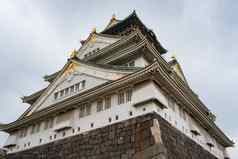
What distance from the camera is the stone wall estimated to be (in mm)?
10894

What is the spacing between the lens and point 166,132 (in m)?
11.9

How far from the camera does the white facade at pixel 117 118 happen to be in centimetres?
1230

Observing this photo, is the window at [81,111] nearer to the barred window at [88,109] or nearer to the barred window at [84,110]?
the barred window at [84,110]

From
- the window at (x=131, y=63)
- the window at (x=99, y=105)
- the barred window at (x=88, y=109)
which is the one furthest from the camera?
the window at (x=131, y=63)

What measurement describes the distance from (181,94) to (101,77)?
188 inches

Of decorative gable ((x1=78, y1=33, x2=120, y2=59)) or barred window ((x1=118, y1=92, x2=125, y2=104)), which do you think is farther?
decorative gable ((x1=78, y1=33, x2=120, y2=59))

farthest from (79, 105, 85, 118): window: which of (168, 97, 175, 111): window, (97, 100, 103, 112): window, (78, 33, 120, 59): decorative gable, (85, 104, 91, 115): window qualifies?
(78, 33, 120, 59): decorative gable

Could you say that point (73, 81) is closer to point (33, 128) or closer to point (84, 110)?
point (84, 110)

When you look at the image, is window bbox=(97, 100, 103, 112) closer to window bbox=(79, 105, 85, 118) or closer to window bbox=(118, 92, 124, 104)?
window bbox=(79, 105, 85, 118)

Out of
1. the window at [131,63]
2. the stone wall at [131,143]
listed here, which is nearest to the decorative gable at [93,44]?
the window at [131,63]

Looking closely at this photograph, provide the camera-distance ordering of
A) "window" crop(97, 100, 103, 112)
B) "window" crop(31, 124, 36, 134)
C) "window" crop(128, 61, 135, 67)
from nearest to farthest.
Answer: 1. "window" crop(97, 100, 103, 112)
2. "window" crop(31, 124, 36, 134)
3. "window" crop(128, 61, 135, 67)

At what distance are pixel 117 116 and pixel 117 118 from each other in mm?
106

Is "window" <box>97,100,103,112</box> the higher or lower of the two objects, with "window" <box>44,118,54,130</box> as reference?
higher

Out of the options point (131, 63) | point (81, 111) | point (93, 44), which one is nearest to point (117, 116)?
point (81, 111)
